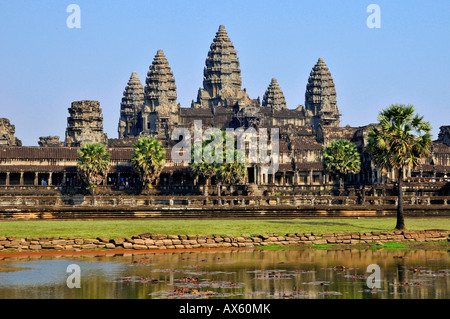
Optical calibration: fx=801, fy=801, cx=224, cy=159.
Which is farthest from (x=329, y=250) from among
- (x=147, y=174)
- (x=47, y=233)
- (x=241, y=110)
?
(x=241, y=110)

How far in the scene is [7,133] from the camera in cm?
12875

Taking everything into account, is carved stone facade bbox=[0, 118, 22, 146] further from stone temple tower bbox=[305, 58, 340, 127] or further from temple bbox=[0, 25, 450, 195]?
stone temple tower bbox=[305, 58, 340, 127]

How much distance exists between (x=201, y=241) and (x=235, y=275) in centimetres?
1028

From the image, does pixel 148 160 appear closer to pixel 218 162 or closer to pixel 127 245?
pixel 218 162

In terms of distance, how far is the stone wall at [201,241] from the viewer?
38250 mm

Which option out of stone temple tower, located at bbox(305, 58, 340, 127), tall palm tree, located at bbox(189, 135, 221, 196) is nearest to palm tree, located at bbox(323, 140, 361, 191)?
tall palm tree, located at bbox(189, 135, 221, 196)

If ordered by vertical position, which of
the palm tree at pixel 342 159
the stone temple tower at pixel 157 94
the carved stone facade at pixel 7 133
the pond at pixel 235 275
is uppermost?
the stone temple tower at pixel 157 94

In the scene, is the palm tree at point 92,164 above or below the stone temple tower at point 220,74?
below

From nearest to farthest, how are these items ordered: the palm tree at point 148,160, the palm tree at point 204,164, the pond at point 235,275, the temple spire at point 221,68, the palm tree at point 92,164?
the pond at point 235,275, the palm tree at point 204,164, the palm tree at point 92,164, the palm tree at point 148,160, the temple spire at point 221,68

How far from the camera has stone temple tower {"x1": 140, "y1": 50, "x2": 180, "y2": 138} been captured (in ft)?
575

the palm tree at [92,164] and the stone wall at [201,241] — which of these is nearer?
the stone wall at [201,241]

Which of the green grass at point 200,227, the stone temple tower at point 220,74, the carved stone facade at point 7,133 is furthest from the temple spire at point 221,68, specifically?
the green grass at point 200,227

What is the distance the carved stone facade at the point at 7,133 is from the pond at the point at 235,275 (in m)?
94.0

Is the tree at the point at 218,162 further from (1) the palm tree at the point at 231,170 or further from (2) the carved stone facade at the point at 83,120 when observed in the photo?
(2) the carved stone facade at the point at 83,120
